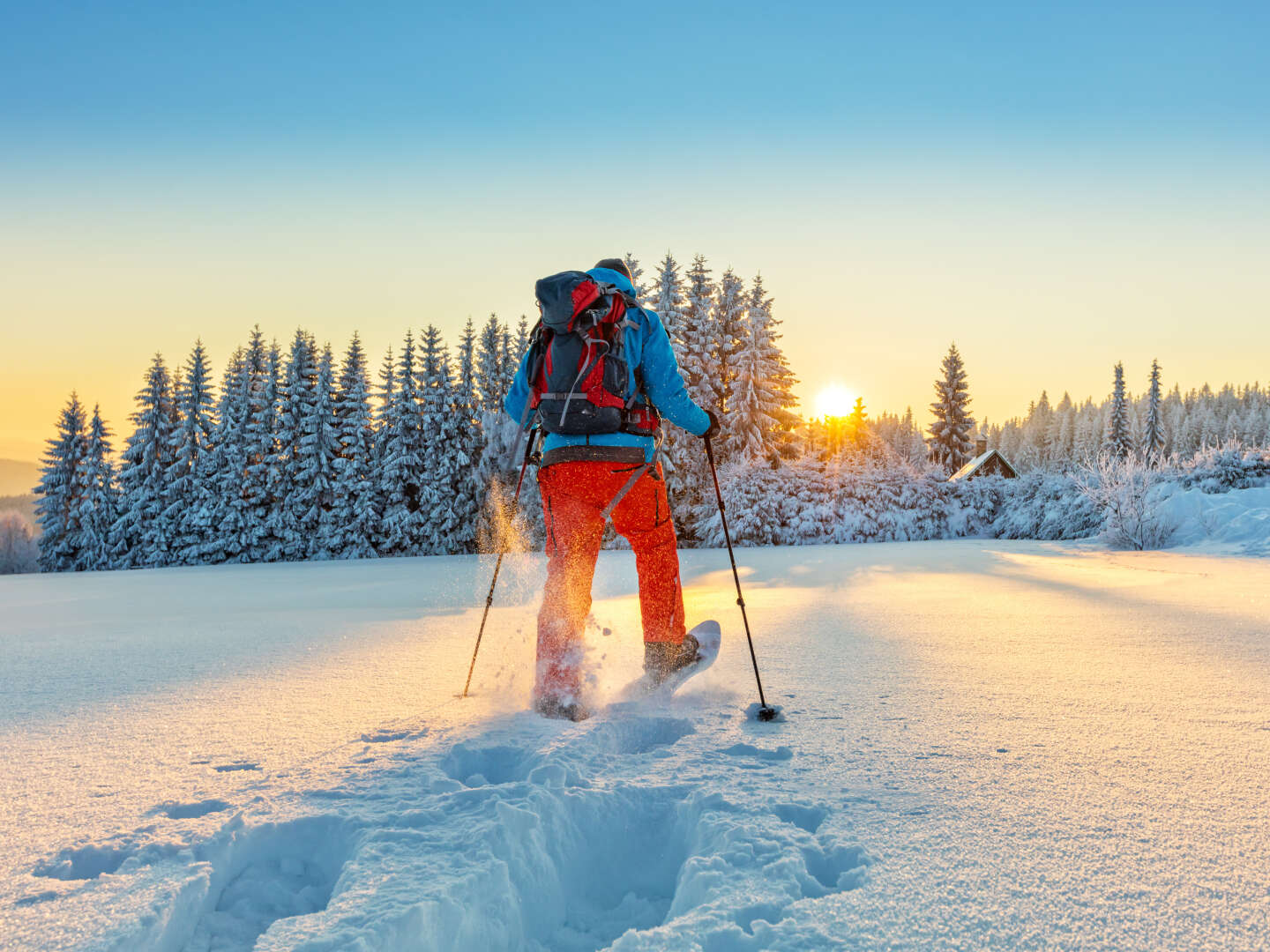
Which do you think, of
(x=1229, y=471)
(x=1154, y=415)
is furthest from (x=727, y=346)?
(x=1154, y=415)

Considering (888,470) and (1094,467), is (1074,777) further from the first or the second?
(888,470)

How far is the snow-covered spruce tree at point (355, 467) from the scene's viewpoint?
26.1 metres

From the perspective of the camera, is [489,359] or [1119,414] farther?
[1119,414]

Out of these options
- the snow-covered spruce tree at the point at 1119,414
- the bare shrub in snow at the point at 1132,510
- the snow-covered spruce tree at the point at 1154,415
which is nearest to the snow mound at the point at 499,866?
the bare shrub in snow at the point at 1132,510

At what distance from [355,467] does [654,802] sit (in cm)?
2721

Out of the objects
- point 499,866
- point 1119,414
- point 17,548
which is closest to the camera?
point 499,866

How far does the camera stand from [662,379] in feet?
10.5

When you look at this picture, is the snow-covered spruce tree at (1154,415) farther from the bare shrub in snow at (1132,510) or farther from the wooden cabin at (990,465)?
the bare shrub in snow at (1132,510)

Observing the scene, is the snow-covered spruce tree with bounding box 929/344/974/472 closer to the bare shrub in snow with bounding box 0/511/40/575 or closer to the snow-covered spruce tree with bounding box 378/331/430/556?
the snow-covered spruce tree with bounding box 378/331/430/556

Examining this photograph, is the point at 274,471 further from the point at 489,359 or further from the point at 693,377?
the point at 693,377

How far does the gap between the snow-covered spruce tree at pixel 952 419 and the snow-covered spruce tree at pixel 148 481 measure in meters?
40.3

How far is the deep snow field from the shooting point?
1324 mm

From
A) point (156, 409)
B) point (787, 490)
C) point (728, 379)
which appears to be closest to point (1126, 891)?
point (787, 490)

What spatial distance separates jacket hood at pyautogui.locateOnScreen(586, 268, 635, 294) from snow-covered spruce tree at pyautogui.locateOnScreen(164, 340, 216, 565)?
2857 centimetres
